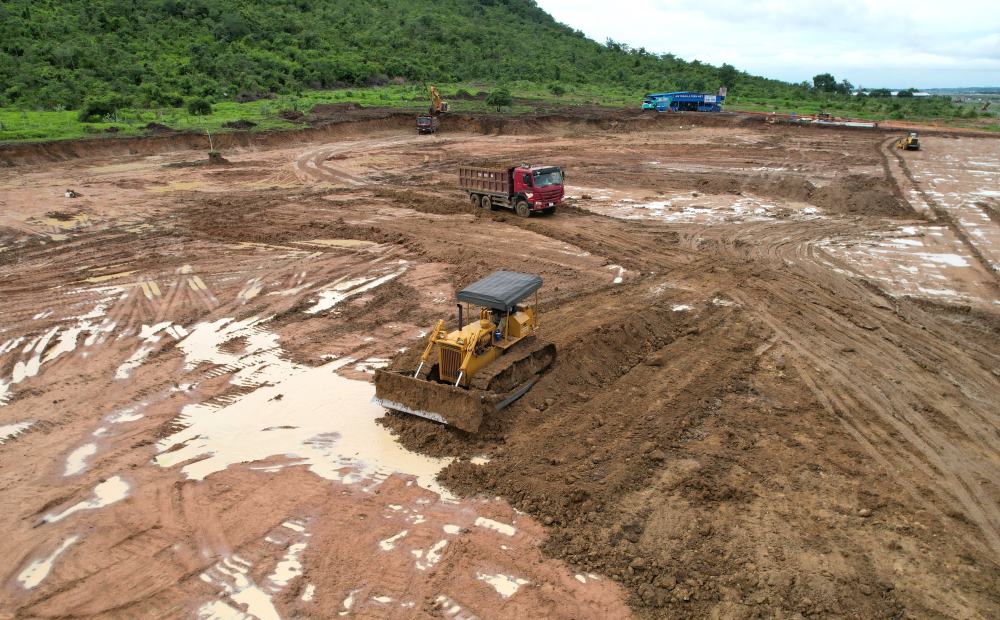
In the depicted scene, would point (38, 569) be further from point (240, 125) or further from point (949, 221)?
point (240, 125)

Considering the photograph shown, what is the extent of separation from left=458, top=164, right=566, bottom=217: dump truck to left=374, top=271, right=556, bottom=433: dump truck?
12.5 meters

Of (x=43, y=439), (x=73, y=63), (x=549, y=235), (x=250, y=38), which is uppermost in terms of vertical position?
(x=250, y=38)

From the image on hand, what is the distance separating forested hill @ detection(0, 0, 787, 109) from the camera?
4916cm

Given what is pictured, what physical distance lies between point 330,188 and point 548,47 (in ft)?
271

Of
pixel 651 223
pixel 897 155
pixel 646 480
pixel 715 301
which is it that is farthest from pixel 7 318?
pixel 897 155

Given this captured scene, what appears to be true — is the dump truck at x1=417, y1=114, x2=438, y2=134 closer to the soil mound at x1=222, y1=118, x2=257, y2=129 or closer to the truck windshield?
the soil mound at x1=222, y1=118, x2=257, y2=129

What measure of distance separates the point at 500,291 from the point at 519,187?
13.6m

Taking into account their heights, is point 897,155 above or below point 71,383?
above

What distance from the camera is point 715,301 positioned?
14.5 m

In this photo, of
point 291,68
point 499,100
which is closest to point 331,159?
point 499,100

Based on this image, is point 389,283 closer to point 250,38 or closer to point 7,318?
point 7,318

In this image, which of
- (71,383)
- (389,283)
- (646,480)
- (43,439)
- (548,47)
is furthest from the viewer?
(548,47)

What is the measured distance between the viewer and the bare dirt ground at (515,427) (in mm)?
6621

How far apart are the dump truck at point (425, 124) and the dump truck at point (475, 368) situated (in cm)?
3932
